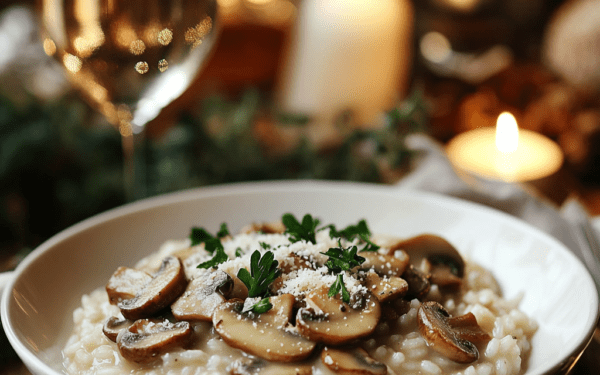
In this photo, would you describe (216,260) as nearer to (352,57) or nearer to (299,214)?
(299,214)

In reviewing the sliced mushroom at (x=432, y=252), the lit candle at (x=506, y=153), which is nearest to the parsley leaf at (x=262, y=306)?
the sliced mushroom at (x=432, y=252)

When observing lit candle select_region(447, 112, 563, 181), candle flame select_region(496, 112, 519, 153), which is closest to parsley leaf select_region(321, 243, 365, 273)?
lit candle select_region(447, 112, 563, 181)

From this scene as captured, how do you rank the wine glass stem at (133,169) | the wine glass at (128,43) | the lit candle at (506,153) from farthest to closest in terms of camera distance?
1. the lit candle at (506,153)
2. the wine glass stem at (133,169)
3. the wine glass at (128,43)

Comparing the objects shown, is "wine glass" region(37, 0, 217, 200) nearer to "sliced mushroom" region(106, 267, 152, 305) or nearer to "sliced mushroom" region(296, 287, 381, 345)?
"sliced mushroom" region(106, 267, 152, 305)

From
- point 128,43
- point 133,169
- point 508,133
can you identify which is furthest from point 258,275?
point 508,133

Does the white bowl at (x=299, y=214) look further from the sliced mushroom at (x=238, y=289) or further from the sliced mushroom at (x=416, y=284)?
the sliced mushroom at (x=238, y=289)
